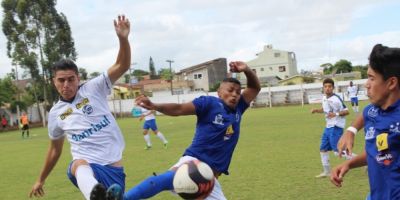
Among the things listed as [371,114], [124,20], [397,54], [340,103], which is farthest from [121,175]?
[340,103]

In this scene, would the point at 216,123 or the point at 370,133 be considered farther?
the point at 216,123

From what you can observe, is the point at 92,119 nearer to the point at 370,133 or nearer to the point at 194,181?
the point at 194,181

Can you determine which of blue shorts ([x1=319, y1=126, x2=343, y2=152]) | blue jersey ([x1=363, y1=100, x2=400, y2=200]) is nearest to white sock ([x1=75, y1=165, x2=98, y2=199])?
blue jersey ([x1=363, y1=100, x2=400, y2=200])

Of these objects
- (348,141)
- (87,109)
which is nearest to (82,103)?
(87,109)

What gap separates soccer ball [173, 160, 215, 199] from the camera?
155 inches

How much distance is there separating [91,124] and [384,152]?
10.0 ft

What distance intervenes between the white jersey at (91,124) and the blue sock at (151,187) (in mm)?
810

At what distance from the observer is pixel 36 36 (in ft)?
171

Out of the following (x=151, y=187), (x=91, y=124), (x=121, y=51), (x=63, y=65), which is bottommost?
(x=151, y=187)

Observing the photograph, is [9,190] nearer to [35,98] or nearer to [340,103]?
[340,103]

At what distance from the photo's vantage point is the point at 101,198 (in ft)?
13.2

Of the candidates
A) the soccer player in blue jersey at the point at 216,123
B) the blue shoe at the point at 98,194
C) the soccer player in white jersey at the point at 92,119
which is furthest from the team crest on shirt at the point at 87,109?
the blue shoe at the point at 98,194

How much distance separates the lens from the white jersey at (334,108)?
10688 millimetres

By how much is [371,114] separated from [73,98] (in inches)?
126
